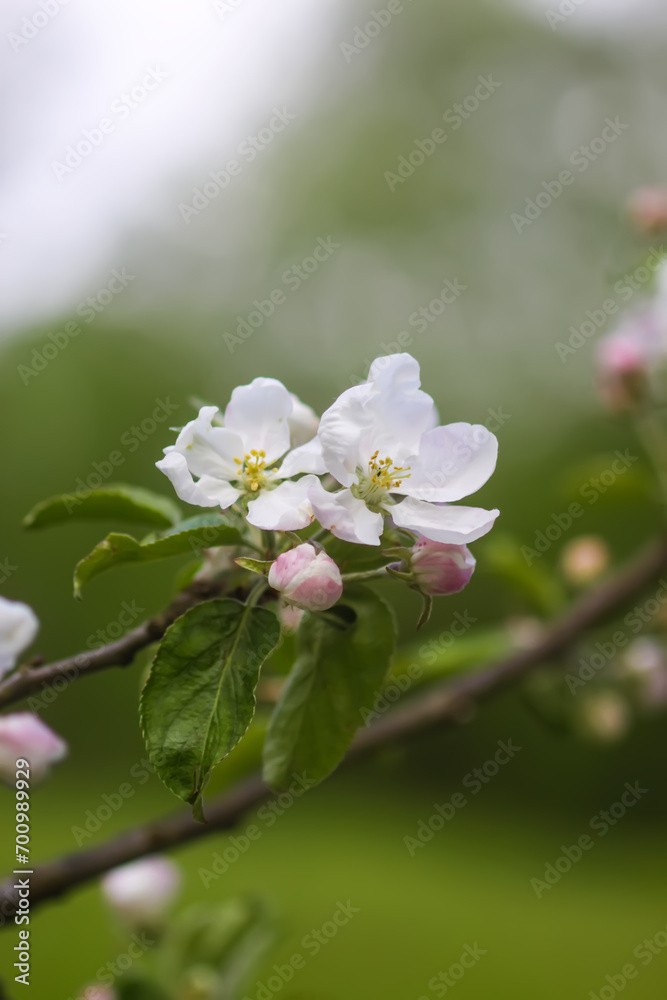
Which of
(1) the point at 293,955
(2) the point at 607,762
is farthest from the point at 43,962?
(2) the point at 607,762

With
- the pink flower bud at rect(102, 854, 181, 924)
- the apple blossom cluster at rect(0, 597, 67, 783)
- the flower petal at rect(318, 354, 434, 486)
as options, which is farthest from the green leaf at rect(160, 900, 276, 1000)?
the flower petal at rect(318, 354, 434, 486)

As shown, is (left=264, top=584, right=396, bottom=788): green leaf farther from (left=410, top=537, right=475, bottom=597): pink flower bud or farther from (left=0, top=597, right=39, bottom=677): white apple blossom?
(left=0, top=597, right=39, bottom=677): white apple blossom

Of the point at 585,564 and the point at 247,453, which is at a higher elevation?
the point at 247,453

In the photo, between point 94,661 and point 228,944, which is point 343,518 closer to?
point 94,661

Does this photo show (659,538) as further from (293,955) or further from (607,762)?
(607,762)

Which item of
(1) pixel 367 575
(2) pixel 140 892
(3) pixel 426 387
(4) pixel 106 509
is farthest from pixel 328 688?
(3) pixel 426 387

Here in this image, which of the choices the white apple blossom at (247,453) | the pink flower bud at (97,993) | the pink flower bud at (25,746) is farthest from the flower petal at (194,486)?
the pink flower bud at (97,993)

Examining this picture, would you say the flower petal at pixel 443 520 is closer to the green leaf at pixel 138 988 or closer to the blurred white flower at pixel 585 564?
the green leaf at pixel 138 988
